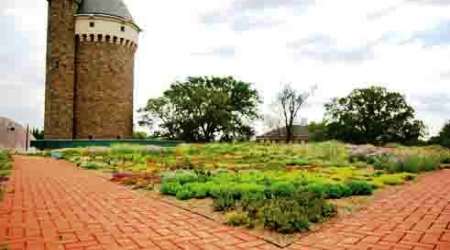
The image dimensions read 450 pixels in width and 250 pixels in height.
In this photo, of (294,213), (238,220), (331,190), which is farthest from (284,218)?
(331,190)

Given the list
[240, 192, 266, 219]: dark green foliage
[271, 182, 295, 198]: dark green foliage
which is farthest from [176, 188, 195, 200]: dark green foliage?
[271, 182, 295, 198]: dark green foliage

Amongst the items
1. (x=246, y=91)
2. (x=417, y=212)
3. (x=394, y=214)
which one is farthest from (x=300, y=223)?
(x=246, y=91)

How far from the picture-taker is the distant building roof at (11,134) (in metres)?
28.5

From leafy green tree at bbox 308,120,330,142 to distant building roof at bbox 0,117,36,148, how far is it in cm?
3824

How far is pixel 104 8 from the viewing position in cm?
2789

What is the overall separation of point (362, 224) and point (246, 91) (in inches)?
1561

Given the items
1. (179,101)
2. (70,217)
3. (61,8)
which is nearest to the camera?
(70,217)

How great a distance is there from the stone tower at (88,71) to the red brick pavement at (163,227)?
2263 cm

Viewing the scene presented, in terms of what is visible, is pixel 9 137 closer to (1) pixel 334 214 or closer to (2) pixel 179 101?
(2) pixel 179 101

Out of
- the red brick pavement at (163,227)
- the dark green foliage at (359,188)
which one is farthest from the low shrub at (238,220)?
the dark green foliage at (359,188)

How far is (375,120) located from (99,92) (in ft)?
117

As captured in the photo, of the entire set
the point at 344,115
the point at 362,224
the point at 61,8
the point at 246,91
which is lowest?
the point at 362,224

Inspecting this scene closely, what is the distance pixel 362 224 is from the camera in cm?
360

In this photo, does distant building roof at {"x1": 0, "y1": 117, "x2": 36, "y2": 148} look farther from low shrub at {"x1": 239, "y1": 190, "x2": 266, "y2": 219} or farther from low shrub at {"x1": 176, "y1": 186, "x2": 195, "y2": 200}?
low shrub at {"x1": 239, "y1": 190, "x2": 266, "y2": 219}
